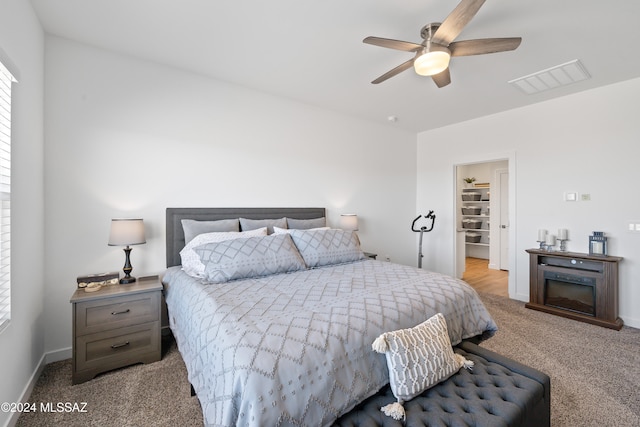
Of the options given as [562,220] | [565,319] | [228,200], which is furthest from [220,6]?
[565,319]

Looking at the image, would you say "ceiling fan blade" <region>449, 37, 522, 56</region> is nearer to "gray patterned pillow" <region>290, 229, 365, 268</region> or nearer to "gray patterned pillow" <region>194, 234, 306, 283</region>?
"gray patterned pillow" <region>290, 229, 365, 268</region>

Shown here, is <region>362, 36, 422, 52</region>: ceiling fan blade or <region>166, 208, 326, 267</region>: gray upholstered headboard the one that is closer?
<region>362, 36, 422, 52</region>: ceiling fan blade

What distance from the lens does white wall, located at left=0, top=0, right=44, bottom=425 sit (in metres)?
1.63

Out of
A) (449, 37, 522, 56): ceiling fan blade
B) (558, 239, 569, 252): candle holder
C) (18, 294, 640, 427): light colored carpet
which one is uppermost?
(449, 37, 522, 56): ceiling fan blade

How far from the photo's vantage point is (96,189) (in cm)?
249

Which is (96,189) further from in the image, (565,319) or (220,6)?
(565,319)

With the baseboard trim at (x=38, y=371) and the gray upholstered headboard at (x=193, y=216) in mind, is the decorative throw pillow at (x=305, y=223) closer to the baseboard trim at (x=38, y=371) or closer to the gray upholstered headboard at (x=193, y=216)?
the gray upholstered headboard at (x=193, y=216)

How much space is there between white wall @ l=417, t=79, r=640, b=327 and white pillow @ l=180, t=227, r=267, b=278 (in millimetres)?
3714

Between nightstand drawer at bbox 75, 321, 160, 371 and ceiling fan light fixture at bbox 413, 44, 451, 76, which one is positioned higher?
ceiling fan light fixture at bbox 413, 44, 451, 76

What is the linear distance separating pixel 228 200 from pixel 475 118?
4.05m

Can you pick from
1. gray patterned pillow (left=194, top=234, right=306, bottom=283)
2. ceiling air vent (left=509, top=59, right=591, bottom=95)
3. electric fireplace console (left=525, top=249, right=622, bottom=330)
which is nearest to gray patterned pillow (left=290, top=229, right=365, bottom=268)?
gray patterned pillow (left=194, top=234, right=306, bottom=283)

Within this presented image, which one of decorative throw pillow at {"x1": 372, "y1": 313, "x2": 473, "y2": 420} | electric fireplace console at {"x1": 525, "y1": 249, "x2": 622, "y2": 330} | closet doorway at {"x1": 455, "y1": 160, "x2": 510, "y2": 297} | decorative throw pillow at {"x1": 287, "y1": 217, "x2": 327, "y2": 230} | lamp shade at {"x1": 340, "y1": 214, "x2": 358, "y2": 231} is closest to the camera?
decorative throw pillow at {"x1": 372, "y1": 313, "x2": 473, "y2": 420}

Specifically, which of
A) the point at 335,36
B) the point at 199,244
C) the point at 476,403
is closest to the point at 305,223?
the point at 199,244

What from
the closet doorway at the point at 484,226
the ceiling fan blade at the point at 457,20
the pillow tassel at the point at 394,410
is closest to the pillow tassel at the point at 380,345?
the pillow tassel at the point at 394,410
